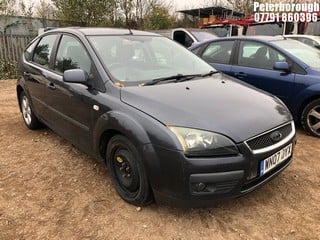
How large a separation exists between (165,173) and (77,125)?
1.46 meters

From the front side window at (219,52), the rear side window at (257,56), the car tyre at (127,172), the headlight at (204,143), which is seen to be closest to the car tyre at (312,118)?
the rear side window at (257,56)

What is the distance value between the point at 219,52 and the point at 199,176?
4085mm

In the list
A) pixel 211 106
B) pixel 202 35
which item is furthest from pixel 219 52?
pixel 202 35

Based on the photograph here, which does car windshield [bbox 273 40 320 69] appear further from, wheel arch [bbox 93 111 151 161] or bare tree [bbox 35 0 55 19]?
bare tree [bbox 35 0 55 19]

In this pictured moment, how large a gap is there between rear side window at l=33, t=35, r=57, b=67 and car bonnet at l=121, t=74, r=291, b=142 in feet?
5.89

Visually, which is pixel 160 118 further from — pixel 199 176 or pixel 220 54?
pixel 220 54

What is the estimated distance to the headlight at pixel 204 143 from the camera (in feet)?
8.84

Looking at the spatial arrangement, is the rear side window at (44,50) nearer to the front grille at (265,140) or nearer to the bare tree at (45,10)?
the front grille at (265,140)

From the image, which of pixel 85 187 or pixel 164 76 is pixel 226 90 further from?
pixel 85 187

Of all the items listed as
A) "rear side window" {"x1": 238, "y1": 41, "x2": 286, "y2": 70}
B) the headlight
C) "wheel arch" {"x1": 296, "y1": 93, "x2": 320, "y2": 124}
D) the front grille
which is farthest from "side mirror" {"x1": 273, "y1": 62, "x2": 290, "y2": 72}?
the headlight

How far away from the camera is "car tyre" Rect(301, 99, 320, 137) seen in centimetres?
497

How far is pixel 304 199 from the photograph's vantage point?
3348 mm

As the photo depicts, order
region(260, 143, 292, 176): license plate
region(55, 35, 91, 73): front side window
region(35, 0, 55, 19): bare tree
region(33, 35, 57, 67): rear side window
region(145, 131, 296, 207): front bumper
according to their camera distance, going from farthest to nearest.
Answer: region(35, 0, 55, 19): bare tree, region(33, 35, 57, 67): rear side window, region(55, 35, 91, 73): front side window, region(260, 143, 292, 176): license plate, region(145, 131, 296, 207): front bumper

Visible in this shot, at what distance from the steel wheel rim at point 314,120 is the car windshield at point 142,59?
1828 mm
